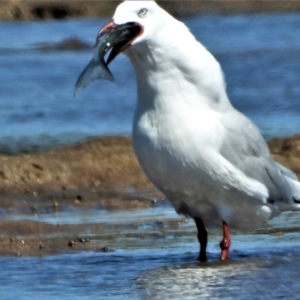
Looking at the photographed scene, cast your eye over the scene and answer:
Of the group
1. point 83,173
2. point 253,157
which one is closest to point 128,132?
point 83,173

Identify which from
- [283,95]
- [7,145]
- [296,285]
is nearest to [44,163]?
[7,145]

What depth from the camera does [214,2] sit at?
3488 centimetres

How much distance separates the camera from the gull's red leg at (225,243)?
791 centimetres

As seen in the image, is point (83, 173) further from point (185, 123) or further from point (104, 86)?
point (104, 86)

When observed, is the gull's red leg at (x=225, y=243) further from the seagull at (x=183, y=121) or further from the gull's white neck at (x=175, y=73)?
the gull's white neck at (x=175, y=73)

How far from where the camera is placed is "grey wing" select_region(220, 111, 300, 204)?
301 inches

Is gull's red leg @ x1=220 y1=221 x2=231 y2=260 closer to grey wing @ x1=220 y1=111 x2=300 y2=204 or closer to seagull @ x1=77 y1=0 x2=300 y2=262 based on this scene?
seagull @ x1=77 y1=0 x2=300 y2=262

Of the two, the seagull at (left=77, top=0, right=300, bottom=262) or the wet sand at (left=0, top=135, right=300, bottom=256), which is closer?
the seagull at (left=77, top=0, right=300, bottom=262)

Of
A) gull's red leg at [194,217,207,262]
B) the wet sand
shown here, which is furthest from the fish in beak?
the wet sand

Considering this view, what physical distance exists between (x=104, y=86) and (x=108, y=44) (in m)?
11.2

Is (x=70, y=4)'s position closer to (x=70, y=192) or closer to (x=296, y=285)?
(x=70, y=192)

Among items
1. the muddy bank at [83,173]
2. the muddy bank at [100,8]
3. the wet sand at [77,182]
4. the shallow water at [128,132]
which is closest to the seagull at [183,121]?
the shallow water at [128,132]

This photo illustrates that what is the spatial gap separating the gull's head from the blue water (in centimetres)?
631

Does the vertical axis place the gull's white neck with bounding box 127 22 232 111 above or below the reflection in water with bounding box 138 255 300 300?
above
